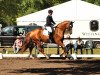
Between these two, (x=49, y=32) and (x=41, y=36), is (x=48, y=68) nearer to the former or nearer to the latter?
(x=49, y=32)

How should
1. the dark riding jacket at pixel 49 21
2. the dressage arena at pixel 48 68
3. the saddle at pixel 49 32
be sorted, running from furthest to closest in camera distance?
1. the saddle at pixel 49 32
2. the dark riding jacket at pixel 49 21
3. the dressage arena at pixel 48 68

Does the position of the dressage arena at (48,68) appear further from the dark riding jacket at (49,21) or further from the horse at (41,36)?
the dark riding jacket at (49,21)

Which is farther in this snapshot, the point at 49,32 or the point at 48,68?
the point at 49,32

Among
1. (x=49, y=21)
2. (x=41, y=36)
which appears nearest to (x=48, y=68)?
(x=49, y=21)

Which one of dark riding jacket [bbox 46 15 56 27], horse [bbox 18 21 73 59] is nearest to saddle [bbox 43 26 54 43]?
horse [bbox 18 21 73 59]

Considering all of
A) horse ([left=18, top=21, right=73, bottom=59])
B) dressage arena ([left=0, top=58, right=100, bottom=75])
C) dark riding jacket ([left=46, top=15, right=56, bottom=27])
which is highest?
dark riding jacket ([left=46, top=15, right=56, bottom=27])

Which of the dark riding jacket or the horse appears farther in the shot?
the horse

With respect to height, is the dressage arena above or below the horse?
below

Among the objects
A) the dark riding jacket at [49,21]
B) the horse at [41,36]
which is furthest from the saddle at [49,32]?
the dark riding jacket at [49,21]

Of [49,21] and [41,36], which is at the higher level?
[49,21]

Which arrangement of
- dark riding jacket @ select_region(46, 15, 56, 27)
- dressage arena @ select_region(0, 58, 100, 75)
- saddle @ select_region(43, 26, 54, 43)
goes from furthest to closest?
saddle @ select_region(43, 26, 54, 43)
dark riding jacket @ select_region(46, 15, 56, 27)
dressage arena @ select_region(0, 58, 100, 75)

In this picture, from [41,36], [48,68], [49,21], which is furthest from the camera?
[41,36]

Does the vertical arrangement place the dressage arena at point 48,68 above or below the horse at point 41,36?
below

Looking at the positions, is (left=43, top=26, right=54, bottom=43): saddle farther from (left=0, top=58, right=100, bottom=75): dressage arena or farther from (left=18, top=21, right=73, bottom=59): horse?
(left=0, top=58, right=100, bottom=75): dressage arena
